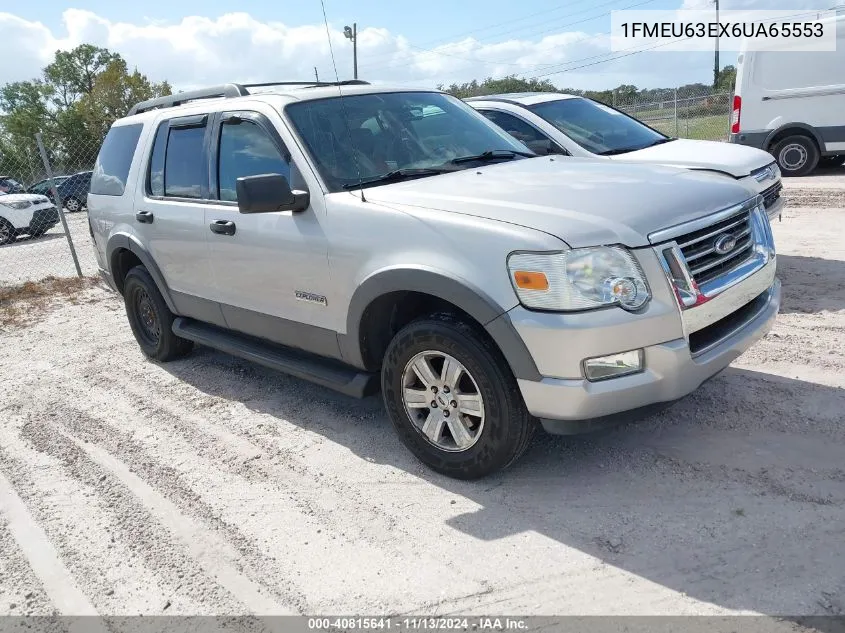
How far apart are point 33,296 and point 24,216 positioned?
7889 mm

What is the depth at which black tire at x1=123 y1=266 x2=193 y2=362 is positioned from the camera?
5.77 metres

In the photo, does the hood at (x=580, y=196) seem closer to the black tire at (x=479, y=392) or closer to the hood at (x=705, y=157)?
the black tire at (x=479, y=392)

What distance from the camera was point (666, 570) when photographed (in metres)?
2.84

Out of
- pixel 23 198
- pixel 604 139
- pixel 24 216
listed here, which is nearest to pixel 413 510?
pixel 604 139

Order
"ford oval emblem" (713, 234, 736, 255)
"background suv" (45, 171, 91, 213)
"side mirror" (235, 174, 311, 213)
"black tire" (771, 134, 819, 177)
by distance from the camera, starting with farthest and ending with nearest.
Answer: "background suv" (45, 171, 91, 213), "black tire" (771, 134, 819, 177), "side mirror" (235, 174, 311, 213), "ford oval emblem" (713, 234, 736, 255)

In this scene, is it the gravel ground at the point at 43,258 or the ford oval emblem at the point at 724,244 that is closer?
the ford oval emblem at the point at 724,244

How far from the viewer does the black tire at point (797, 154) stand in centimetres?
1240

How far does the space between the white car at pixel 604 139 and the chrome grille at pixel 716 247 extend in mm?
2916

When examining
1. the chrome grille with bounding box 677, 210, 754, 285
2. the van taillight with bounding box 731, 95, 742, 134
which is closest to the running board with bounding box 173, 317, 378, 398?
the chrome grille with bounding box 677, 210, 754, 285

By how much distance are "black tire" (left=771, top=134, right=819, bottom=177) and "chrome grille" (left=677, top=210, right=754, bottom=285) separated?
33.6 feet

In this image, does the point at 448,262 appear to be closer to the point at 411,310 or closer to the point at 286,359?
the point at 411,310

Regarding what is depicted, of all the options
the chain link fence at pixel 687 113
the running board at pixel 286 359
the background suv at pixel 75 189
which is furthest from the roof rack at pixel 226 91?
the background suv at pixel 75 189

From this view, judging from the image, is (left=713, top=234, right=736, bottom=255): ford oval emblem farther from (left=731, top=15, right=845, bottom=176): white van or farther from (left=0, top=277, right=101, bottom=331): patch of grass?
(left=731, top=15, right=845, bottom=176): white van

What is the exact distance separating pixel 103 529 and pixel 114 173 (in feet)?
11.0
